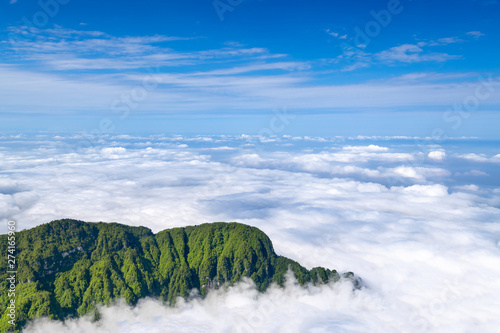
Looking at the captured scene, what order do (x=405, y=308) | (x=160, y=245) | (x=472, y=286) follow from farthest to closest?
(x=160, y=245) < (x=472, y=286) < (x=405, y=308)

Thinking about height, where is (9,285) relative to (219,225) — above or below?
below

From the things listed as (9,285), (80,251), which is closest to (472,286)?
(80,251)

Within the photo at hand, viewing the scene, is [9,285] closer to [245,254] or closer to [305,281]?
[245,254]

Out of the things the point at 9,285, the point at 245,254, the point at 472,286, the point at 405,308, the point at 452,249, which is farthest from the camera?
the point at 452,249

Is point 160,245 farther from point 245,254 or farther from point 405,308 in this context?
point 405,308

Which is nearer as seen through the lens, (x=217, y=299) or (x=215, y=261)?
(x=217, y=299)

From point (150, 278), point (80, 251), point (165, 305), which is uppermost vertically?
point (80, 251)

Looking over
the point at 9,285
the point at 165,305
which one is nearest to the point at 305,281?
the point at 165,305
